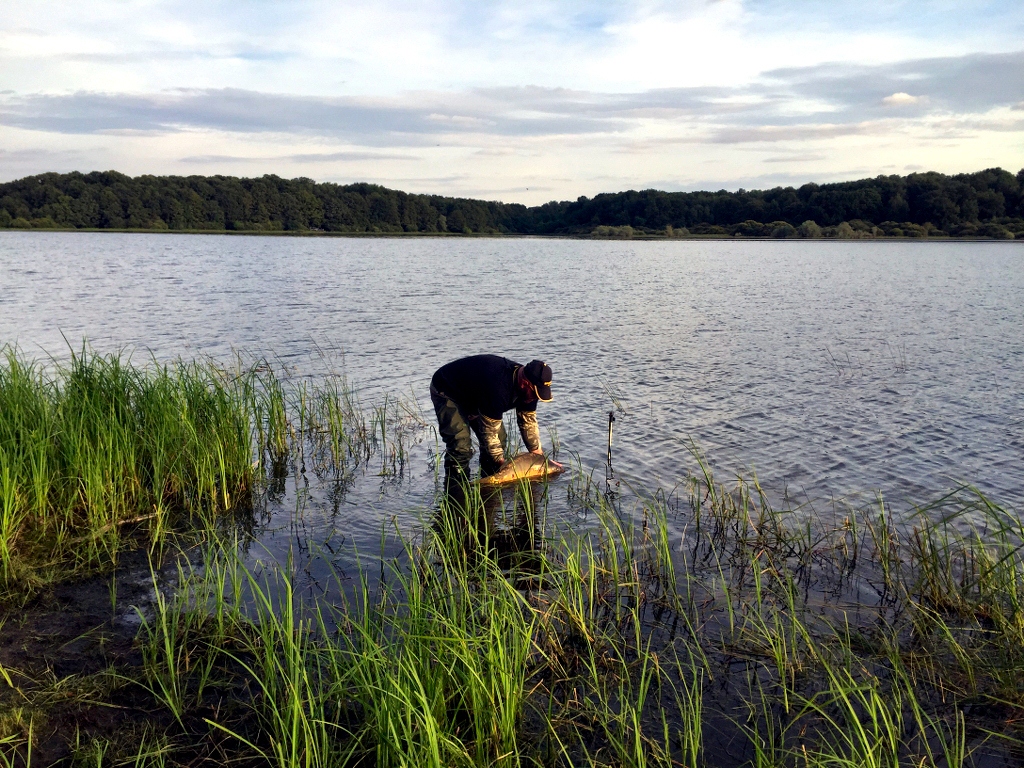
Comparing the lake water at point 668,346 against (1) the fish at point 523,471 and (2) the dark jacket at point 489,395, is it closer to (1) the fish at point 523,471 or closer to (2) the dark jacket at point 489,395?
(1) the fish at point 523,471

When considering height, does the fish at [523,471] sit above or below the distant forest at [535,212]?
below

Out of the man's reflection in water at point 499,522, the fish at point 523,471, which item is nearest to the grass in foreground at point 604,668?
the man's reflection in water at point 499,522

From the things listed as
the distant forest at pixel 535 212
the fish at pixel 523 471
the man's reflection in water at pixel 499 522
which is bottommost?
the man's reflection in water at pixel 499 522

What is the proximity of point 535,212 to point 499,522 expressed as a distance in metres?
147

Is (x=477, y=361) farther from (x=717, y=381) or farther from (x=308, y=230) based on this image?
(x=308, y=230)

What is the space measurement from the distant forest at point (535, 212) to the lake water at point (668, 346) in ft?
182

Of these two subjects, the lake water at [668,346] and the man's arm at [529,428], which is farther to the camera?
the lake water at [668,346]

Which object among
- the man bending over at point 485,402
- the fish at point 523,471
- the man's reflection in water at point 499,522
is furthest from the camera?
the fish at point 523,471

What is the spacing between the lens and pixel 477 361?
353 inches

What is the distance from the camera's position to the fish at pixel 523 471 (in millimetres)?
9062

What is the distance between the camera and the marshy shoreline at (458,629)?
3996 millimetres

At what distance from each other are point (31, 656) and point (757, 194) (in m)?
129

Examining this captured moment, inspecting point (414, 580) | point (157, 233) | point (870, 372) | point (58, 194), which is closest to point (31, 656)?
point (414, 580)

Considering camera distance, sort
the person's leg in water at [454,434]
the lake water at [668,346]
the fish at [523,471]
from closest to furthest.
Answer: the fish at [523,471]
the person's leg in water at [454,434]
the lake water at [668,346]
